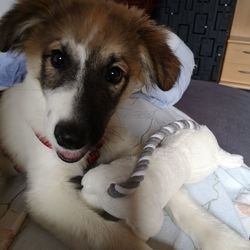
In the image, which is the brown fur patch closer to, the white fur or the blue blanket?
the white fur

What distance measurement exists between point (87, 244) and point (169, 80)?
2.00ft

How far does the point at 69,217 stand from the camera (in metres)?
1.05

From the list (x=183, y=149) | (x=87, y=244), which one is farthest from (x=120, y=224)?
(x=183, y=149)

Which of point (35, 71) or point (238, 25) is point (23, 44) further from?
point (238, 25)

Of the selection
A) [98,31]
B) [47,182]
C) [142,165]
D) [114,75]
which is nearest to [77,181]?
[47,182]

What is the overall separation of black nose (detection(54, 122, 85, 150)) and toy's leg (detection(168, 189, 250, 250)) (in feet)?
1.29

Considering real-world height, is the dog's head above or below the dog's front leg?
above

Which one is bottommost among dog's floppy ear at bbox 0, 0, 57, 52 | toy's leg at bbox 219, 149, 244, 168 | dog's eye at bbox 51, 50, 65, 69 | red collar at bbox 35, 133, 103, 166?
toy's leg at bbox 219, 149, 244, 168

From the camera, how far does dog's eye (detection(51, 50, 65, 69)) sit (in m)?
1.12

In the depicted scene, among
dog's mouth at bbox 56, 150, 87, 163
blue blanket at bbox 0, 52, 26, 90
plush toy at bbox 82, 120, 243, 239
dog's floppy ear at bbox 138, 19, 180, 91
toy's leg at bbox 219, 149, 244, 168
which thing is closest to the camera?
plush toy at bbox 82, 120, 243, 239

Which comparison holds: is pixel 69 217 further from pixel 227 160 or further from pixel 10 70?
pixel 10 70

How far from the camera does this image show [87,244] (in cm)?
101

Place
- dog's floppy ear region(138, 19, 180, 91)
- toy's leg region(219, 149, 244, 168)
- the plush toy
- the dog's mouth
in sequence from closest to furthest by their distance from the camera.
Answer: the plush toy
the dog's mouth
dog's floppy ear region(138, 19, 180, 91)
toy's leg region(219, 149, 244, 168)

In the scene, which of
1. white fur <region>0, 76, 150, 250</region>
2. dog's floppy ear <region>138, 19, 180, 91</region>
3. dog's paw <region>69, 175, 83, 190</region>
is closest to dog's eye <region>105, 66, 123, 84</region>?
dog's floppy ear <region>138, 19, 180, 91</region>
